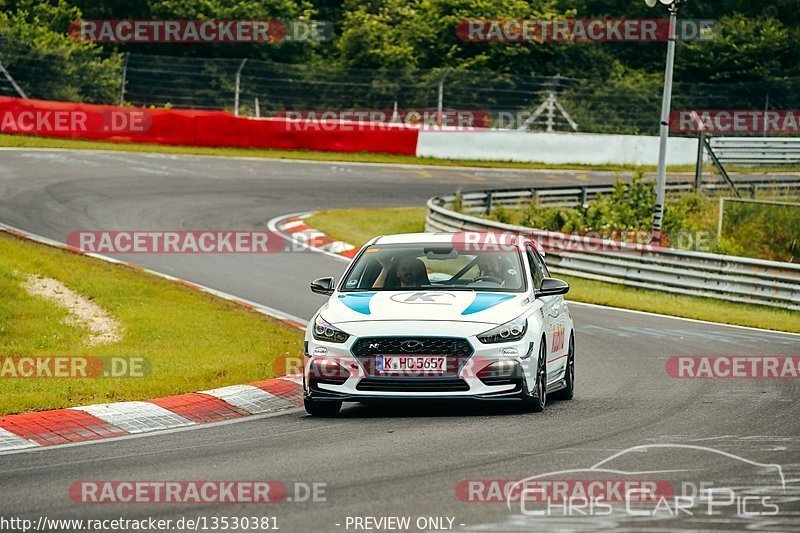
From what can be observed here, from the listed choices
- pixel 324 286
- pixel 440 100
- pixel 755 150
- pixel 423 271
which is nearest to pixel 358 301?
pixel 324 286

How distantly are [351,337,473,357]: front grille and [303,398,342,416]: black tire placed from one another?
0.69m

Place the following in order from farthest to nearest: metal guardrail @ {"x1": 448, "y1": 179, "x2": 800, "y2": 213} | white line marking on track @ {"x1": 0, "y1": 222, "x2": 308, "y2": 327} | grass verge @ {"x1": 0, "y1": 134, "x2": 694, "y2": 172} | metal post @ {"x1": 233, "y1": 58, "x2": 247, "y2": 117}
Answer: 1. metal post @ {"x1": 233, "y1": 58, "x2": 247, "y2": 117}
2. grass verge @ {"x1": 0, "y1": 134, "x2": 694, "y2": 172}
3. metal guardrail @ {"x1": 448, "y1": 179, "x2": 800, "y2": 213}
4. white line marking on track @ {"x1": 0, "y1": 222, "x2": 308, "y2": 327}

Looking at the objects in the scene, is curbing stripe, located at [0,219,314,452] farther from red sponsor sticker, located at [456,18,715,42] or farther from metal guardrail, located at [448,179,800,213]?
red sponsor sticker, located at [456,18,715,42]

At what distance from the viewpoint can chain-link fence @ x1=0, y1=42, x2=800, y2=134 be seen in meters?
39.9

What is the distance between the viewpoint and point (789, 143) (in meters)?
35.1

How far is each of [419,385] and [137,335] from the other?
5244mm

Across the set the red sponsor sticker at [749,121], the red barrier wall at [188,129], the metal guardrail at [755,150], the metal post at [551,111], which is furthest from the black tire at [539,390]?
the red sponsor sticker at [749,121]

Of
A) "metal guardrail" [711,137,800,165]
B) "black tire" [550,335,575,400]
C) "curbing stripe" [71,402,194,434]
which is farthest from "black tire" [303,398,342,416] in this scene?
"metal guardrail" [711,137,800,165]

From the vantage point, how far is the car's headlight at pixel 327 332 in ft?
34.0

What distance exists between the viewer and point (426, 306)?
1053cm

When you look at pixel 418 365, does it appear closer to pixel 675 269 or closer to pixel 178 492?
pixel 178 492

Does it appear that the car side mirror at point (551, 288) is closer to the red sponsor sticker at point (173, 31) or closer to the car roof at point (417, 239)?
the car roof at point (417, 239)

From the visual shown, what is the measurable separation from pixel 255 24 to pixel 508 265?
41.2m

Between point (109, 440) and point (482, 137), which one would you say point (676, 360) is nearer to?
point (109, 440)
